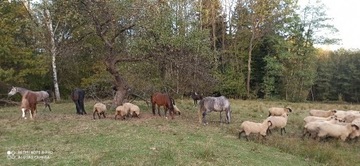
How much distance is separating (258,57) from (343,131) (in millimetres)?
28768

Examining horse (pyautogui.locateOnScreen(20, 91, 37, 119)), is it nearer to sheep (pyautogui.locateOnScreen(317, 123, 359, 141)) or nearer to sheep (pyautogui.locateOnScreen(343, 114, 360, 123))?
sheep (pyautogui.locateOnScreen(317, 123, 359, 141))

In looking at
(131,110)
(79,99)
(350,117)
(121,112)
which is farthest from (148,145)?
(350,117)

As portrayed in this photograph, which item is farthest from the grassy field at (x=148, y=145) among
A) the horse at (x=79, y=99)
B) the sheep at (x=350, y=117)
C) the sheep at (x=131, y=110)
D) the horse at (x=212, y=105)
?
the sheep at (x=350, y=117)

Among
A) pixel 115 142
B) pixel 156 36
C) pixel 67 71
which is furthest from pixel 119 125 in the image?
pixel 67 71

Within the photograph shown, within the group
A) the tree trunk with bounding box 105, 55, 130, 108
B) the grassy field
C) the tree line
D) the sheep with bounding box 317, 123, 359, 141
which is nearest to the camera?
the grassy field

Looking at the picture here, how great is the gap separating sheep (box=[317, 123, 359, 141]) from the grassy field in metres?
0.29

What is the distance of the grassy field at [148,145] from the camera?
26.6 feet

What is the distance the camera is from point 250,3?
119 feet

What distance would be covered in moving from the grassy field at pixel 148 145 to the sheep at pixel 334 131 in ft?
0.95

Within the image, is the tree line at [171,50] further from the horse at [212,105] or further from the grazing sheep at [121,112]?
the grazing sheep at [121,112]

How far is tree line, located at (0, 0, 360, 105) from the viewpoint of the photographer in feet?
52.1

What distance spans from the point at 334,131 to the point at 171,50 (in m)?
7.70

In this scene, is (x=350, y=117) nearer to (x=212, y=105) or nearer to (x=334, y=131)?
(x=334, y=131)

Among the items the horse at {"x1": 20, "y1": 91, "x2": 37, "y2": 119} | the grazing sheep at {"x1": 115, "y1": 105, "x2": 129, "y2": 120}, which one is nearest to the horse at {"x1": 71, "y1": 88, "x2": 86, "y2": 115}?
the horse at {"x1": 20, "y1": 91, "x2": 37, "y2": 119}
